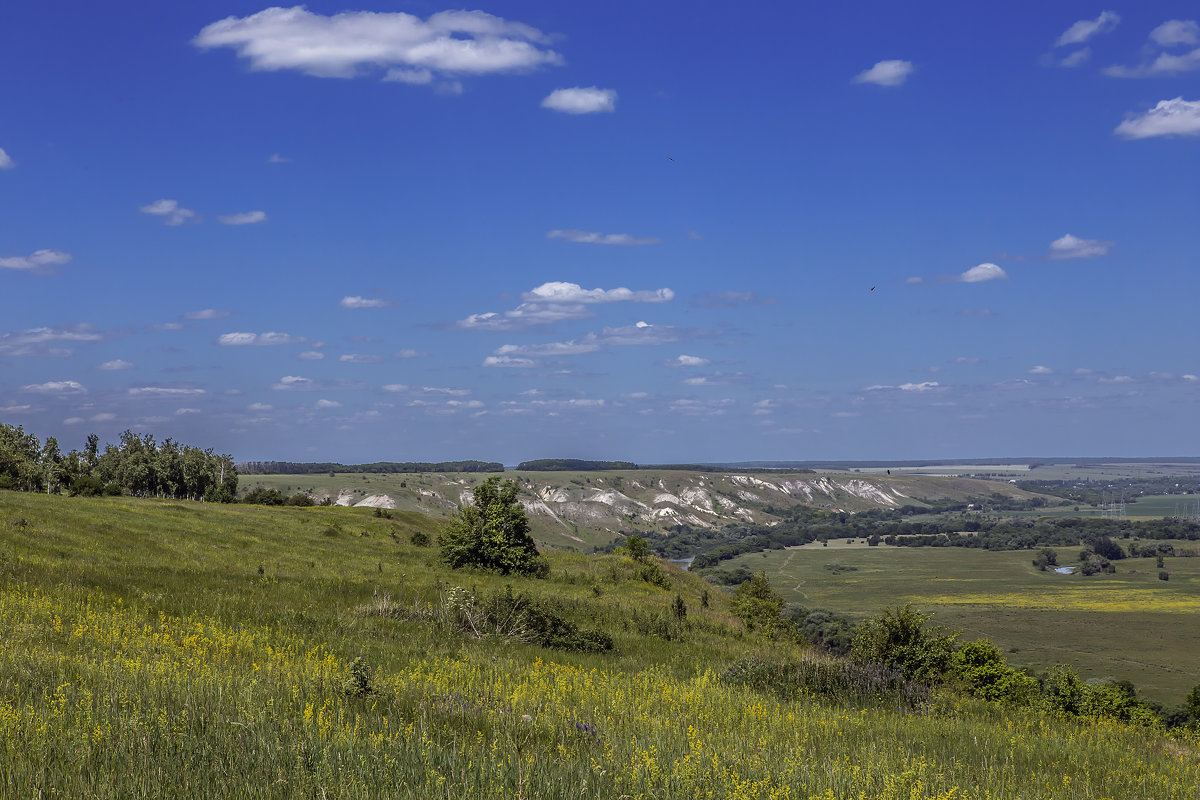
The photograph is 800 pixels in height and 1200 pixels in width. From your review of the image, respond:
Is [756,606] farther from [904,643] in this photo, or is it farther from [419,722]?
[419,722]

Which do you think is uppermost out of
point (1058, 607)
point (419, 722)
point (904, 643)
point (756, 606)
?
point (419, 722)

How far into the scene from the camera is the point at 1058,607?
143m

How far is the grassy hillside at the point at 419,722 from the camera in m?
6.30

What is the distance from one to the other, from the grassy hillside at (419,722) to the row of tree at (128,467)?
82.0 metres

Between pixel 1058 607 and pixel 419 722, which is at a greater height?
pixel 419 722

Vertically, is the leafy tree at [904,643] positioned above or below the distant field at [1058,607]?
above

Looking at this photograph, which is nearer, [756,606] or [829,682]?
[829,682]

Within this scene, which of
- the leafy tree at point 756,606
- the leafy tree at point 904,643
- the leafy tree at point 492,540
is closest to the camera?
the leafy tree at point 904,643

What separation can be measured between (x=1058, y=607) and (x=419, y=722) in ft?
520

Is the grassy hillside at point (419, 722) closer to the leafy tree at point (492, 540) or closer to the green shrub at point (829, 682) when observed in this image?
the green shrub at point (829, 682)

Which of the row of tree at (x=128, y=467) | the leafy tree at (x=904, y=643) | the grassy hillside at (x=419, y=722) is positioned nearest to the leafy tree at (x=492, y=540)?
the leafy tree at (x=904, y=643)

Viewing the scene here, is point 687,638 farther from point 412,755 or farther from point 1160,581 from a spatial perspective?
point 1160,581

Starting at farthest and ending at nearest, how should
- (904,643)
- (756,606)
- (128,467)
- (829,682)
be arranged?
(128,467)
(756,606)
(904,643)
(829,682)

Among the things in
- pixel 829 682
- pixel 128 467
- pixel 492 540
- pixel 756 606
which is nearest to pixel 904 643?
pixel 829 682
